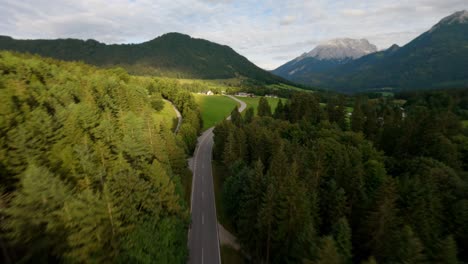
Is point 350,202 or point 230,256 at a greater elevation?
point 350,202

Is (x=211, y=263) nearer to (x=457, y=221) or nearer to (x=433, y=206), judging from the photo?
(x=433, y=206)

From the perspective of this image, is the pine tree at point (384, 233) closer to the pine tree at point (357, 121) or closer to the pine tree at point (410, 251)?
the pine tree at point (410, 251)

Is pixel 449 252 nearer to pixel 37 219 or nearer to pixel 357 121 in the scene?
pixel 37 219

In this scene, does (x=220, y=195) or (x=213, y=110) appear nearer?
(x=220, y=195)

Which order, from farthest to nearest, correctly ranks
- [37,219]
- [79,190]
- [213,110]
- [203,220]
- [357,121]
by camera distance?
[213,110], [357,121], [203,220], [79,190], [37,219]

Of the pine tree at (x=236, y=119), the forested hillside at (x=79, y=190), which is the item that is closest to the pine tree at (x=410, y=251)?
the forested hillside at (x=79, y=190)

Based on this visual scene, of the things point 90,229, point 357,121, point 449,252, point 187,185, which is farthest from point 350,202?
point 357,121

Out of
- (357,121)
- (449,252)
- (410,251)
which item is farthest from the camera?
(357,121)

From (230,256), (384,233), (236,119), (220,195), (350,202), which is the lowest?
(230,256)
